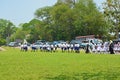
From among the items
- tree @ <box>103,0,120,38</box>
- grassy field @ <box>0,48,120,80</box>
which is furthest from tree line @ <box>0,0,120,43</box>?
grassy field @ <box>0,48,120,80</box>

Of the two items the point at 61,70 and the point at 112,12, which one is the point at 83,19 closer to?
the point at 112,12

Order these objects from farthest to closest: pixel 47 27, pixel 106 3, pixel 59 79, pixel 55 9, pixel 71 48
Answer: pixel 47 27 < pixel 55 9 < pixel 106 3 < pixel 71 48 < pixel 59 79

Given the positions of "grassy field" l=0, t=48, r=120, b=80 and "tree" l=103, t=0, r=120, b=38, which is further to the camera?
"tree" l=103, t=0, r=120, b=38

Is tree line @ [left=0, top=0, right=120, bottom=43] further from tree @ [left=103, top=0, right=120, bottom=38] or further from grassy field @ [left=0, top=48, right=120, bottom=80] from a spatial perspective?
grassy field @ [left=0, top=48, right=120, bottom=80]

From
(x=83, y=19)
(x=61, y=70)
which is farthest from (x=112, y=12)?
(x=61, y=70)

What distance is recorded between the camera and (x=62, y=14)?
106375 mm

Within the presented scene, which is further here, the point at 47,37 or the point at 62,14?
the point at 47,37

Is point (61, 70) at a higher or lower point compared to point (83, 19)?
lower

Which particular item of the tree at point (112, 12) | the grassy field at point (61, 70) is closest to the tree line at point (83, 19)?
the tree at point (112, 12)

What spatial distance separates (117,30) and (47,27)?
36.0 metres

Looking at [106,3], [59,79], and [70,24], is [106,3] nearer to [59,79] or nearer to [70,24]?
[70,24]

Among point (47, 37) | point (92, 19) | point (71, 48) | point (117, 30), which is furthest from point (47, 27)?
point (71, 48)

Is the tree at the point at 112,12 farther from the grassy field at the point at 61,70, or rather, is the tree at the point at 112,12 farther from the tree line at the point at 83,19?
the grassy field at the point at 61,70

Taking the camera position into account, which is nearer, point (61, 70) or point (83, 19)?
point (61, 70)
